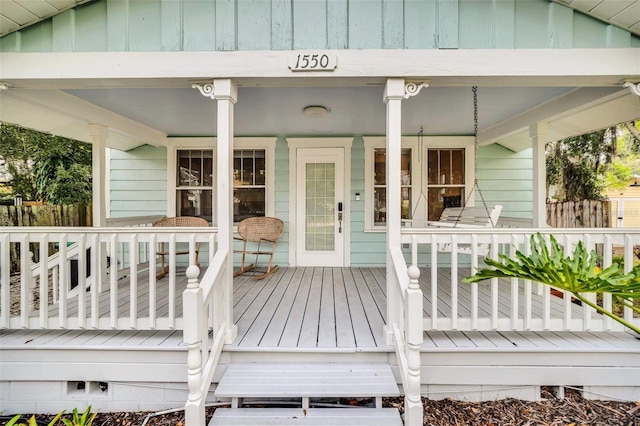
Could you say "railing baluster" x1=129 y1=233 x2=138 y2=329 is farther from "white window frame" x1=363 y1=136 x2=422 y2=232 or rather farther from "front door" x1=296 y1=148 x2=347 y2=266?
"white window frame" x1=363 y1=136 x2=422 y2=232

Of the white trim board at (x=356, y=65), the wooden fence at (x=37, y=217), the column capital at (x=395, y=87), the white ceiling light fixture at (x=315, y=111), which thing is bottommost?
the wooden fence at (x=37, y=217)

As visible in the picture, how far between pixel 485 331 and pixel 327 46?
266cm

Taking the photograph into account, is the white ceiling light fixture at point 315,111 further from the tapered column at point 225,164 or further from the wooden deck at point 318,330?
the wooden deck at point 318,330

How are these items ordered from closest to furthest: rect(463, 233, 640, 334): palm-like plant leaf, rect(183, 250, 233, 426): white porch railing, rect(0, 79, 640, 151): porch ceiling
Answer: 1. rect(463, 233, 640, 334): palm-like plant leaf
2. rect(183, 250, 233, 426): white porch railing
3. rect(0, 79, 640, 151): porch ceiling

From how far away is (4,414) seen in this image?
7.63ft

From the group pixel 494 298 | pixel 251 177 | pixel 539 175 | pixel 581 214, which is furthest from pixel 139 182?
pixel 581 214

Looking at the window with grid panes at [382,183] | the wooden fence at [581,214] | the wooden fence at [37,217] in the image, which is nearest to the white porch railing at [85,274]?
the window with grid panes at [382,183]

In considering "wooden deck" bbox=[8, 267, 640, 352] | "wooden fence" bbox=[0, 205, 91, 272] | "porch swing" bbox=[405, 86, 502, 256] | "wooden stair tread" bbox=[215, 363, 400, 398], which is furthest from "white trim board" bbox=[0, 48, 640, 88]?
"wooden fence" bbox=[0, 205, 91, 272]

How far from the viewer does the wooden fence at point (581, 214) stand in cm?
491

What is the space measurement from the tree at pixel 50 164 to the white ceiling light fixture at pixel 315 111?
776 centimetres

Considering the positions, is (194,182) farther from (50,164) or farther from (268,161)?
(50,164)

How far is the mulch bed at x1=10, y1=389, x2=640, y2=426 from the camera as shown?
7.06ft

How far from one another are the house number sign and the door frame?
2.66m

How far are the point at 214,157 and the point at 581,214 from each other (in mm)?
6252
